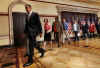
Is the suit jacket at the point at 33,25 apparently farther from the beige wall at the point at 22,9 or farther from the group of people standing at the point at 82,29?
the group of people standing at the point at 82,29

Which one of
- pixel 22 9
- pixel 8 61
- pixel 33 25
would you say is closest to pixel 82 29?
pixel 22 9

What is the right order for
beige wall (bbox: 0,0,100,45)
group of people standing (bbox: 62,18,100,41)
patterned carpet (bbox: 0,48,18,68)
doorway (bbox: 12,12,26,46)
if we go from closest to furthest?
1. patterned carpet (bbox: 0,48,18,68)
2. beige wall (bbox: 0,0,100,45)
3. doorway (bbox: 12,12,26,46)
4. group of people standing (bbox: 62,18,100,41)

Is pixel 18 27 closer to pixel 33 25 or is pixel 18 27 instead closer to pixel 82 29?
pixel 33 25

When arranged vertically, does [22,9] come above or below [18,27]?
above

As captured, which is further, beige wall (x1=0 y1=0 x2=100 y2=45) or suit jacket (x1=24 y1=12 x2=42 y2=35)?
beige wall (x1=0 y1=0 x2=100 y2=45)

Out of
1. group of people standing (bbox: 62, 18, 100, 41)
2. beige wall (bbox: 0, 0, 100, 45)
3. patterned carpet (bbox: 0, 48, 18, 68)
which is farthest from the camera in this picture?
group of people standing (bbox: 62, 18, 100, 41)

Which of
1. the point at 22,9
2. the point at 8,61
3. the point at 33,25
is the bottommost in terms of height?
the point at 8,61

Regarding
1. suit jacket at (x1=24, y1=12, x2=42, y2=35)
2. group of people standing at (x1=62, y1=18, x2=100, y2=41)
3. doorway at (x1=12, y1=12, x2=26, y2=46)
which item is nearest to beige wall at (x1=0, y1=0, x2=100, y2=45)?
doorway at (x1=12, y1=12, x2=26, y2=46)

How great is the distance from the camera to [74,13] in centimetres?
545

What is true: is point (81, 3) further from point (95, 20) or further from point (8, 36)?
point (8, 36)

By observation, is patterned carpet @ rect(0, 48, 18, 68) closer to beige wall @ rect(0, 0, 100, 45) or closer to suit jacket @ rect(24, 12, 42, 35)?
suit jacket @ rect(24, 12, 42, 35)

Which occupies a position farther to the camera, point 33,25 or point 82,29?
point 82,29

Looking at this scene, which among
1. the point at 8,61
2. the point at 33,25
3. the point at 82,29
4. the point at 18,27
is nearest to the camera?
the point at 33,25

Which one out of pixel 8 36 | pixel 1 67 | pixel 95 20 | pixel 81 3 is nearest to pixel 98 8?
pixel 95 20
